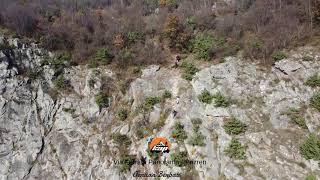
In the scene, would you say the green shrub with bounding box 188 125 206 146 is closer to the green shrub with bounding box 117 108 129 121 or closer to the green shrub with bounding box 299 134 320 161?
the green shrub with bounding box 117 108 129 121

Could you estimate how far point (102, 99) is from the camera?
22203 millimetres

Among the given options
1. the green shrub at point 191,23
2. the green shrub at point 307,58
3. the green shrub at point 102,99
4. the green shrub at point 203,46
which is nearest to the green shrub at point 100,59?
the green shrub at point 102,99

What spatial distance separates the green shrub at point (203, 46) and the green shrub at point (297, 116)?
8477 millimetres

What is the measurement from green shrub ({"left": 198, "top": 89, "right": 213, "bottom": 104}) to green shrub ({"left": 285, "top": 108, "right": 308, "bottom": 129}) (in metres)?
Result: 5.32

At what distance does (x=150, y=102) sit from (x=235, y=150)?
7.56 m

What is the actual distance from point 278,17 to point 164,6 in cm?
1634

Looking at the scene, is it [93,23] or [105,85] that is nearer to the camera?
[105,85]

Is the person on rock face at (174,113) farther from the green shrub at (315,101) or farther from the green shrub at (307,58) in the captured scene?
the green shrub at (307,58)

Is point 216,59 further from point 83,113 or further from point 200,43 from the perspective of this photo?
point 83,113

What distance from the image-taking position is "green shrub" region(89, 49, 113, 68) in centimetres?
2502

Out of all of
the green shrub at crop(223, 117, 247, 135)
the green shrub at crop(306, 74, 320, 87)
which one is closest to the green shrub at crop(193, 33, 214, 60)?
the green shrub at crop(223, 117, 247, 135)

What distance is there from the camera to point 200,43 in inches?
1021

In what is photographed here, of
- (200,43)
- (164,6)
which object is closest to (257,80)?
(200,43)

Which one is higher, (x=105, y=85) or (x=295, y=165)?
(x=105, y=85)
